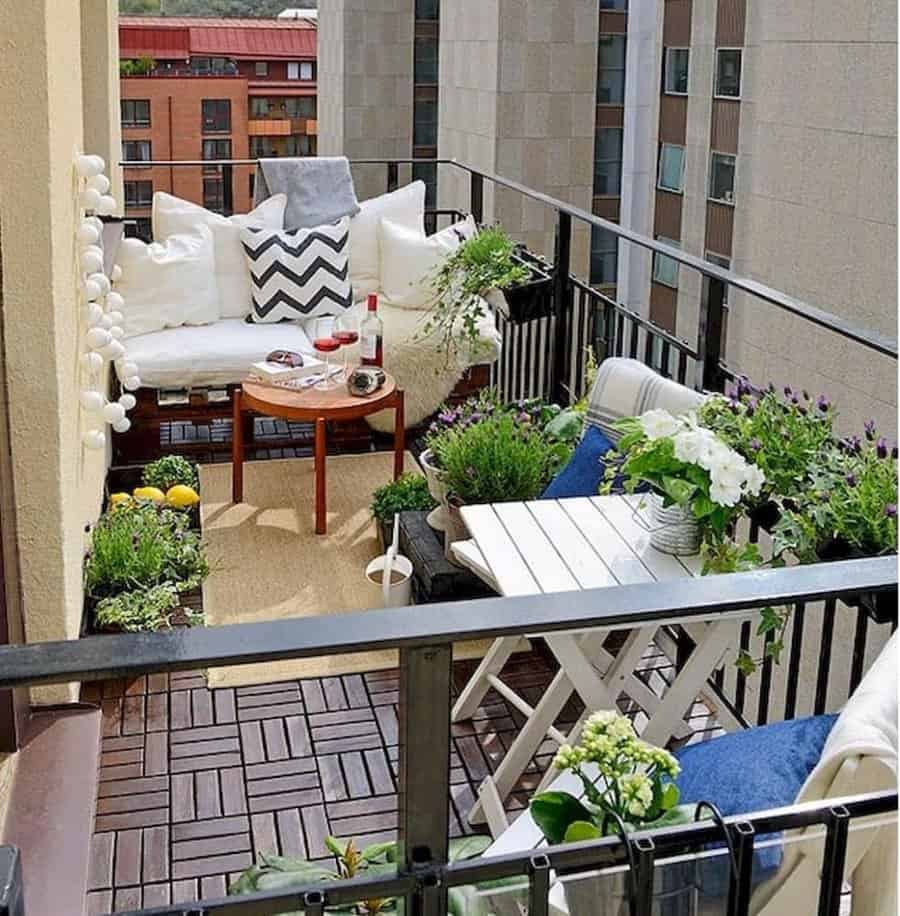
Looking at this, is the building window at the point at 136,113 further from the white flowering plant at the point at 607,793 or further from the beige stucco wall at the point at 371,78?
the white flowering plant at the point at 607,793

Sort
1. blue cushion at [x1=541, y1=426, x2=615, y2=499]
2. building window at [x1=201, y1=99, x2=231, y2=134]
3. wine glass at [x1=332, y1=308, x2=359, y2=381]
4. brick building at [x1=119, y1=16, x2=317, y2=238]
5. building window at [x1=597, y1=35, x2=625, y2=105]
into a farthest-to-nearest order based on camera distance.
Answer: building window at [x1=597, y1=35, x2=625, y2=105]
building window at [x1=201, y1=99, x2=231, y2=134]
brick building at [x1=119, y1=16, x2=317, y2=238]
wine glass at [x1=332, y1=308, x2=359, y2=381]
blue cushion at [x1=541, y1=426, x2=615, y2=499]

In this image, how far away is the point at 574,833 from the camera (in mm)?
1384

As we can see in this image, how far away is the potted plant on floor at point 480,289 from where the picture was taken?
4.80 meters

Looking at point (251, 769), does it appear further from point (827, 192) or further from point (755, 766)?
point (827, 192)

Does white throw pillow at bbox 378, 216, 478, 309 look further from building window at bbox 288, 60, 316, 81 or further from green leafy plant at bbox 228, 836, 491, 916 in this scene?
building window at bbox 288, 60, 316, 81

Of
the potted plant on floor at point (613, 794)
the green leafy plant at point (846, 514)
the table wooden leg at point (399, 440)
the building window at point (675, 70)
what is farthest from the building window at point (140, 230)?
the building window at point (675, 70)

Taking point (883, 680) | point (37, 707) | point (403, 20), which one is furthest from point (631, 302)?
point (883, 680)

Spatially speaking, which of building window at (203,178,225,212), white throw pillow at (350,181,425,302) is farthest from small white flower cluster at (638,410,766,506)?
building window at (203,178,225,212)

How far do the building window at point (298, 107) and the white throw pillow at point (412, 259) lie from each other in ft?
14.5

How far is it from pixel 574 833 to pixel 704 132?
13.8 meters

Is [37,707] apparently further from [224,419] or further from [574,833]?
[224,419]

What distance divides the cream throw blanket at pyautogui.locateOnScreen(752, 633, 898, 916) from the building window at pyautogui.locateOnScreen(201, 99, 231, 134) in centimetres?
775

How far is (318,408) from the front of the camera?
433 cm

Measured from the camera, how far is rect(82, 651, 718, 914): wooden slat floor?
8.16 ft
